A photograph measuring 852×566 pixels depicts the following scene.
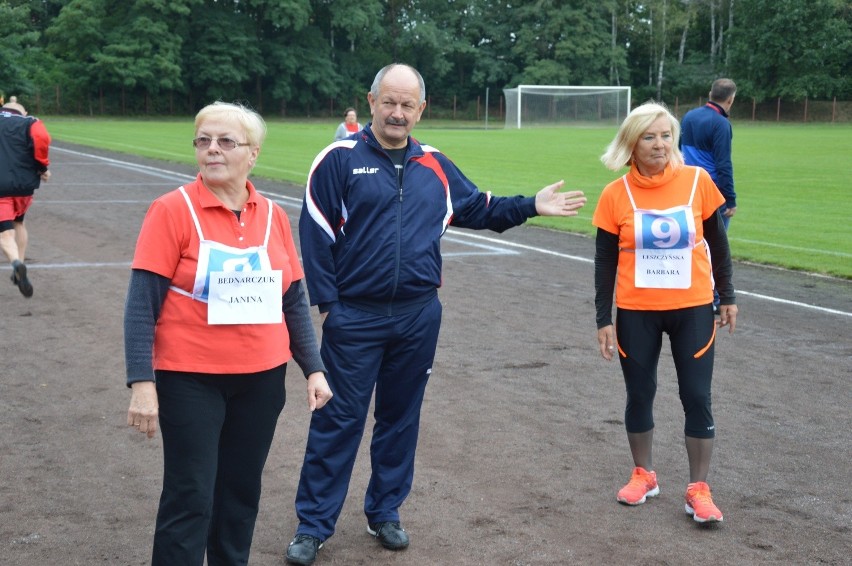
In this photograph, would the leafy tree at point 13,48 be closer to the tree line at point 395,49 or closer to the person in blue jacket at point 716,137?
the tree line at point 395,49

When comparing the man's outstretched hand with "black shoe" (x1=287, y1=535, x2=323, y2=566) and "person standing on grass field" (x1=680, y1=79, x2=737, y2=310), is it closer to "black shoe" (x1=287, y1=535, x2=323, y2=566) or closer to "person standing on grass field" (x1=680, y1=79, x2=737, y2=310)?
"black shoe" (x1=287, y1=535, x2=323, y2=566)

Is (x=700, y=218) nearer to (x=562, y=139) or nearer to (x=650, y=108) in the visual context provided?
(x=650, y=108)

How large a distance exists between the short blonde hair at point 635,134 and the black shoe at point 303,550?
2.26 m

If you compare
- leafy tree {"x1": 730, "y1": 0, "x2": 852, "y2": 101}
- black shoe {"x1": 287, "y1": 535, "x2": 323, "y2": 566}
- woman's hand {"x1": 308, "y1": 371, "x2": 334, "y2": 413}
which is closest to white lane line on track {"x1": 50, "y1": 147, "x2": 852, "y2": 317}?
black shoe {"x1": 287, "y1": 535, "x2": 323, "y2": 566}

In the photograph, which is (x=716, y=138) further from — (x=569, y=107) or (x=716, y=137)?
(x=569, y=107)

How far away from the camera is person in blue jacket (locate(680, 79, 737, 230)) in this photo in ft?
35.3

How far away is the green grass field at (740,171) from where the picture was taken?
15.7 meters

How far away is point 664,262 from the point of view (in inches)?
213

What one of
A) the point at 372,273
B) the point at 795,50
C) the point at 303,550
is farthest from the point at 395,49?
the point at 303,550

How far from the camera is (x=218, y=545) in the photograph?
13.5 ft

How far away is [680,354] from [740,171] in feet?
79.0

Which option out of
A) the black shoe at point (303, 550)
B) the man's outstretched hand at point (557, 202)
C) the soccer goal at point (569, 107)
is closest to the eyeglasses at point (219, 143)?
the man's outstretched hand at point (557, 202)

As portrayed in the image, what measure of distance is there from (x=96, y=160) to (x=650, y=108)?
2729 cm

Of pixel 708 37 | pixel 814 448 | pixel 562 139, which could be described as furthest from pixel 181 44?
pixel 814 448
